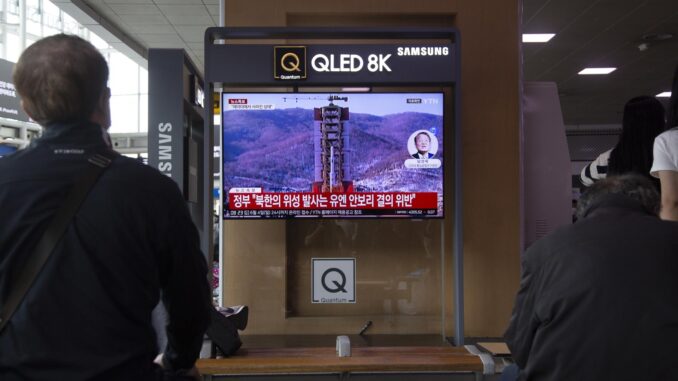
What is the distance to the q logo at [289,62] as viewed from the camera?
3484 mm

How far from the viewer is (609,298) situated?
5.79 feet

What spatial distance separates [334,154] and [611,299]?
6.70 ft

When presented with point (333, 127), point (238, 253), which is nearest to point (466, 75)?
point (333, 127)

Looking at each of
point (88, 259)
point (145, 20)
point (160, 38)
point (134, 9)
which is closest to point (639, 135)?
point (88, 259)

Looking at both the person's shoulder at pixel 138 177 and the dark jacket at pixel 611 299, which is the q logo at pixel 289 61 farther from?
the person's shoulder at pixel 138 177

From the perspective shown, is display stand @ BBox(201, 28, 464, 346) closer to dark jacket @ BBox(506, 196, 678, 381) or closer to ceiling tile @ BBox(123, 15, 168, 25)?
dark jacket @ BBox(506, 196, 678, 381)

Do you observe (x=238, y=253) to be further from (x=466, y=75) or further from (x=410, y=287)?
(x=466, y=75)

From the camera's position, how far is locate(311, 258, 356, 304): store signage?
3797mm

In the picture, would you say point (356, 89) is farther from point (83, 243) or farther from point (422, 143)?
point (83, 243)

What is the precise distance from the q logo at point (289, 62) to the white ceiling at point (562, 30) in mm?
5095

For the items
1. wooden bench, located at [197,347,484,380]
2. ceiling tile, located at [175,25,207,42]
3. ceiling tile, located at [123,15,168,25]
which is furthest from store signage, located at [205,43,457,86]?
ceiling tile, located at [175,25,207,42]

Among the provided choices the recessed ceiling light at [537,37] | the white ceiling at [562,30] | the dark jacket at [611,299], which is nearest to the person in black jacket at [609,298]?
the dark jacket at [611,299]

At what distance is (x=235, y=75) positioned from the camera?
11.4 feet

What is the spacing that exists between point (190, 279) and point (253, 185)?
6.89 feet
